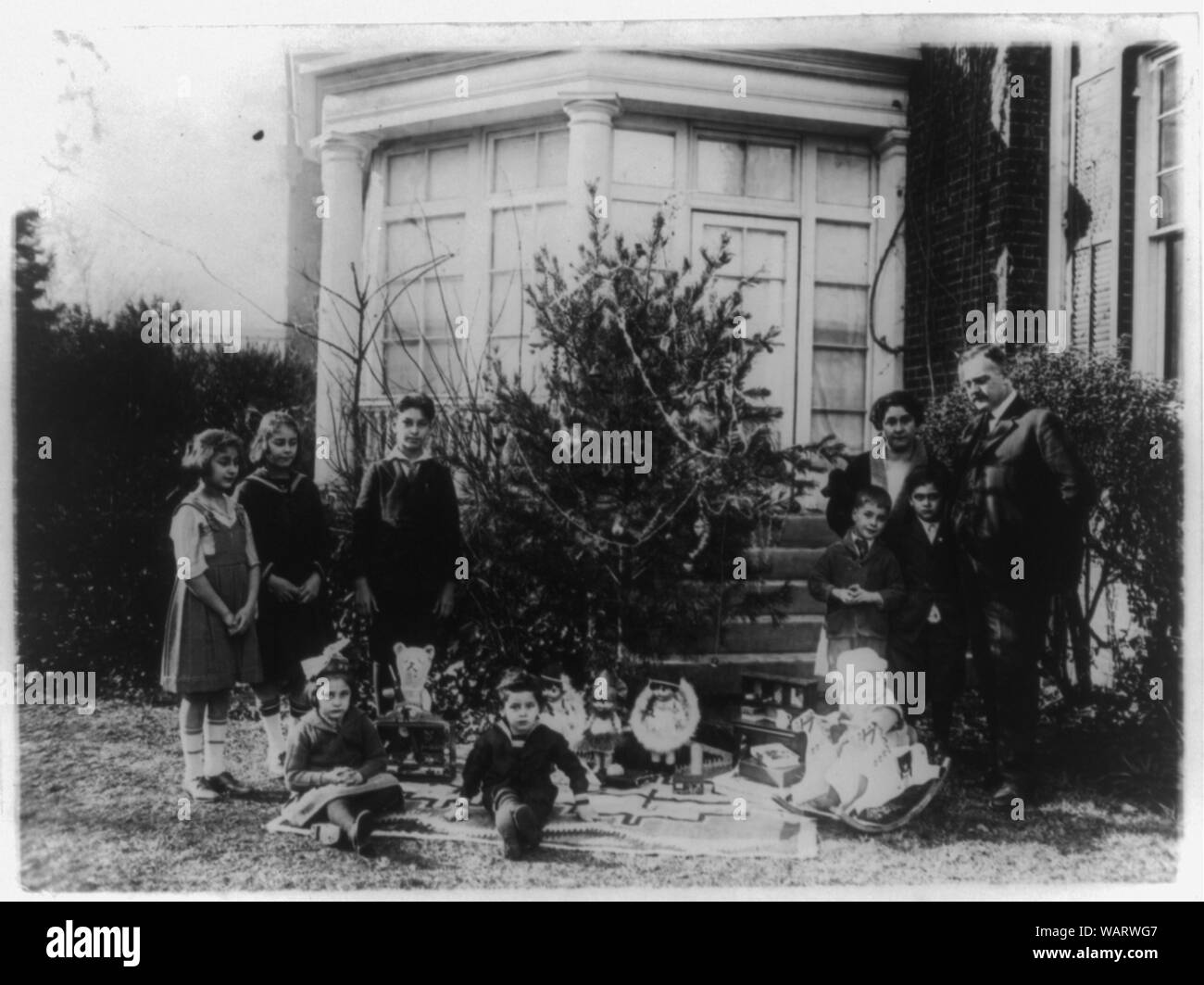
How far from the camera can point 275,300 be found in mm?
4633

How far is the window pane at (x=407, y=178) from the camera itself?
4879mm

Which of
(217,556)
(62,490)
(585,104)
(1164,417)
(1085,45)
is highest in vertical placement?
(1085,45)

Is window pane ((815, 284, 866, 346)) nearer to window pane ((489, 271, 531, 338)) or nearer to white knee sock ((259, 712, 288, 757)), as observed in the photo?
window pane ((489, 271, 531, 338))

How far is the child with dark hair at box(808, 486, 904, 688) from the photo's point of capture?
4.55 metres

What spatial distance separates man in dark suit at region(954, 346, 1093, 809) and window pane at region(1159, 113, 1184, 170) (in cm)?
120

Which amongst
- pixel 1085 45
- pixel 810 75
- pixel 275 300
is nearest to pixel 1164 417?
pixel 1085 45

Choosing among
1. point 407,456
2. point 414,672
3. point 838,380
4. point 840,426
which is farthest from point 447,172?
point 414,672

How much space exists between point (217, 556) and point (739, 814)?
2.68 metres

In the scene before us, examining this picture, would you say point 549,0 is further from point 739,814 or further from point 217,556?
point 739,814

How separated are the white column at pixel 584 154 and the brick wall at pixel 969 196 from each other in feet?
4.90

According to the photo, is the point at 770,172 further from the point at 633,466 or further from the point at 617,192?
the point at 633,466

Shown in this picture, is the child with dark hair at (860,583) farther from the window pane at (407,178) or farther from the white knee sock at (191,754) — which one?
the white knee sock at (191,754)

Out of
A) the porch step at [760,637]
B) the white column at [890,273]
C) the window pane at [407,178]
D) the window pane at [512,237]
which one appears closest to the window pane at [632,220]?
the window pane at [512,237]

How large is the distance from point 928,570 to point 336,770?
2.89 m
